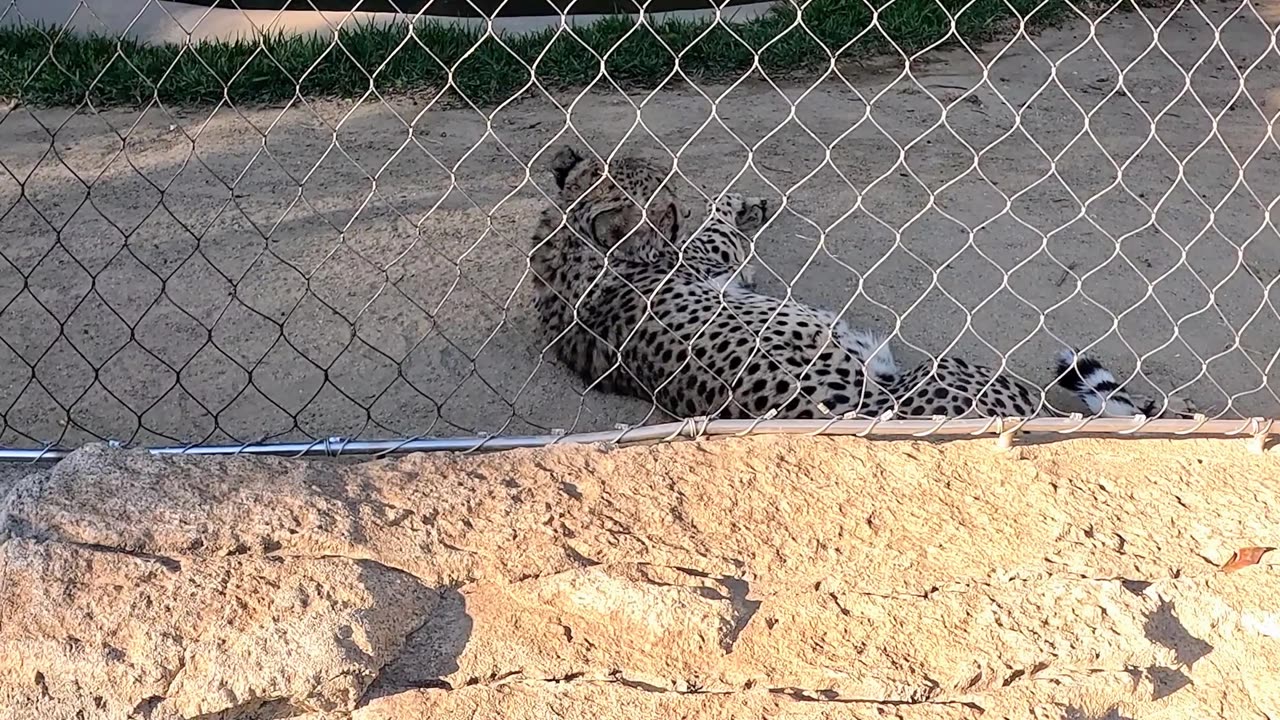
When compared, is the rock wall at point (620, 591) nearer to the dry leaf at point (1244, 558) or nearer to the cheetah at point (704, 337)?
the dry leaf at point (1244, 558)

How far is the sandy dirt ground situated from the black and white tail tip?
10cm

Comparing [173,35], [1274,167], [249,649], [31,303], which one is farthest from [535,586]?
[173,35]

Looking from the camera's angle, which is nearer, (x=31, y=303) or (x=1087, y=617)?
(x=1087, y=617)

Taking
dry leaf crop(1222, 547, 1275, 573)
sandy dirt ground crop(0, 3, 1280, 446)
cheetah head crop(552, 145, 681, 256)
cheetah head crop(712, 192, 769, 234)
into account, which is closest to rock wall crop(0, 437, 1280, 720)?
dry leaf crop(1222, 547, 1275, 573)

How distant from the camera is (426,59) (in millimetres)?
4164

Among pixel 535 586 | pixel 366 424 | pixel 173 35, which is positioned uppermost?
pixel 535 586

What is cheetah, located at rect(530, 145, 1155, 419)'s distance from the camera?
8.11 ft

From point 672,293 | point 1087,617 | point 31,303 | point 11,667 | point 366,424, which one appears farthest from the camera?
point 31,303

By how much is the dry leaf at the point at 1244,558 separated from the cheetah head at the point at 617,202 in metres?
1.49

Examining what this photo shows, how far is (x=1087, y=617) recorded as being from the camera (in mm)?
1766

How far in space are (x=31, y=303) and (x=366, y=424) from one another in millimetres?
1093

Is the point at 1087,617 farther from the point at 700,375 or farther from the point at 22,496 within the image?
the point at 22,496

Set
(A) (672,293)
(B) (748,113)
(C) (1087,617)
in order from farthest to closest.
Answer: (B) (748,113) → (A) (672,293) → (C) (1087,617)

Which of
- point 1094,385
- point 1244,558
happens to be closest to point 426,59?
point 1094,385
